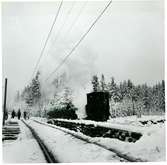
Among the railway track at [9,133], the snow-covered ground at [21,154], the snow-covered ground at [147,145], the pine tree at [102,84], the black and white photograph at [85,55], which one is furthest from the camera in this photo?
the railway track at [9,133]

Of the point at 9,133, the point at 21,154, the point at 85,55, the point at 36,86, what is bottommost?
the point at 21,154

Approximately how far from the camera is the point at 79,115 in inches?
475

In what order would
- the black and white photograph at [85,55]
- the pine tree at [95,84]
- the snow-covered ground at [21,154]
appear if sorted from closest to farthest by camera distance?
the snow-covered ground at [21,154]
the black and white photograph at [85,55]
the pine tree at [95,84]

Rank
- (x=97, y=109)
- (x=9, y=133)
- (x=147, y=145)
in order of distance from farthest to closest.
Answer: (x=97, y=109)
(x=9, y=133)
(x=147, y=145)

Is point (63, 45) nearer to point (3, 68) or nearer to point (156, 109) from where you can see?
point (3, 68)

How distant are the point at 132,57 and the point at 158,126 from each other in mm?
1798

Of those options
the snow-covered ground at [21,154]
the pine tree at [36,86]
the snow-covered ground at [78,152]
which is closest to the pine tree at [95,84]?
the pine tree at [36,86]

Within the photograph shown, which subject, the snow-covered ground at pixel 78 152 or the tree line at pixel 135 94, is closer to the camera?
the snow-covered ground at pixel 78 152

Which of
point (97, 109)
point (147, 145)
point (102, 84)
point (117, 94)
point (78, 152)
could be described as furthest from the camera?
point (97, 109)

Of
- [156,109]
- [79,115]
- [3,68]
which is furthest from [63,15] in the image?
[79,115]

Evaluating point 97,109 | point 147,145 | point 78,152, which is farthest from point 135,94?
point 97,109

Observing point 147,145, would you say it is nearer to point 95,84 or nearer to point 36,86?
point 95,84

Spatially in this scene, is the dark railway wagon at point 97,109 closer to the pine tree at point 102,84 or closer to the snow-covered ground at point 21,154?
the pine tree at point 102,84

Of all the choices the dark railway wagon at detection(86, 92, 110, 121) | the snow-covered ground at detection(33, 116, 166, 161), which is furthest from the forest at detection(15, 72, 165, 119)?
the snow-covered ground at detection(33, 116, 166, 161)
